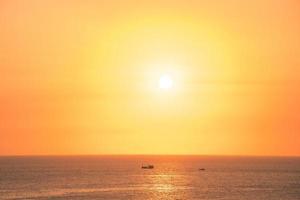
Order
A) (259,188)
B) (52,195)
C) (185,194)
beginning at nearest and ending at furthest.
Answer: (52,195), (185,194), (259,188)

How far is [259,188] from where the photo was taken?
504 ft

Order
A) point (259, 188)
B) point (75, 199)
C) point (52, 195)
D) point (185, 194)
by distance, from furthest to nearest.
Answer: point (259, 188)
point (185, 194)
point (52, 195)
point (75, 199)

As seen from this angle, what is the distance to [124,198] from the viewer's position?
4833 inches

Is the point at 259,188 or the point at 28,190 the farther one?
the point at 259,188

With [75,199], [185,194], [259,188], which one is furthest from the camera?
[259,188]

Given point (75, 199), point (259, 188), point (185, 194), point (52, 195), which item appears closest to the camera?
point (75, 199)

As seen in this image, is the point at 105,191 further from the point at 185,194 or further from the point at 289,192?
the point at 289,192

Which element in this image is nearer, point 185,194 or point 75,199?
point 75,199

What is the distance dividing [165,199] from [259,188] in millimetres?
40576

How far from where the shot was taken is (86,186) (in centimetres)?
15662

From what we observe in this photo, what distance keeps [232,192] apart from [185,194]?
12.1 meters

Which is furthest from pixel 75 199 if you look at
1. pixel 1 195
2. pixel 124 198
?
pixel 1 195

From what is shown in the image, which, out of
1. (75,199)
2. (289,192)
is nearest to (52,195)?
(75,199)

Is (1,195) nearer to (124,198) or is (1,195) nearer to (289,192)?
(124,198)
